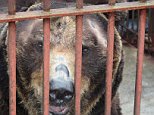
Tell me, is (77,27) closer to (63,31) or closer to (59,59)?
(59,59)

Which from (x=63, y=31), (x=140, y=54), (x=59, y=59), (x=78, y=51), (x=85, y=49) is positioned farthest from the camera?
(x=85, y=49)

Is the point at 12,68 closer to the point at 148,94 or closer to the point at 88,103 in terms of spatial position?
the point at 88,103

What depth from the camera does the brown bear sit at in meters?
3.76

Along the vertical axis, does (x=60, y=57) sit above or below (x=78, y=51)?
below

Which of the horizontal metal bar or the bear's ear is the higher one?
the horizontal metal bar

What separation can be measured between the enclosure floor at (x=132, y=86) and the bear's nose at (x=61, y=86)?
78.9 inches

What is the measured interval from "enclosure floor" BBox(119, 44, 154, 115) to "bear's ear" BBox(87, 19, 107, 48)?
4.39ft

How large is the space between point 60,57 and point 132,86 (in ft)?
8.00

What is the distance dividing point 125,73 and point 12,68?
366 centimetres

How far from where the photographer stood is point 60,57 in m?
3.57

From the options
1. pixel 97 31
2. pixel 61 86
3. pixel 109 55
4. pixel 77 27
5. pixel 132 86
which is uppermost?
pixel 77 27

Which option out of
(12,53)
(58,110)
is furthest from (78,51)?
(58,110)

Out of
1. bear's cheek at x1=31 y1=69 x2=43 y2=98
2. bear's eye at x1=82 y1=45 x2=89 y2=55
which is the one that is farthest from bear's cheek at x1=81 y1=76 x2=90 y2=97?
bear's cheek at x1=31 y1=69 x2=43 y2=98

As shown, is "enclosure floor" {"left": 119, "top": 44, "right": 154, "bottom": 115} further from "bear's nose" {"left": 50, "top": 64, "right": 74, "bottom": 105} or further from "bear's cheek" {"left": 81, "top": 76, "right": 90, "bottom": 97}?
"bear's nose" {"left": 50, "top": 64, "right": 74, "bottom": 105}
